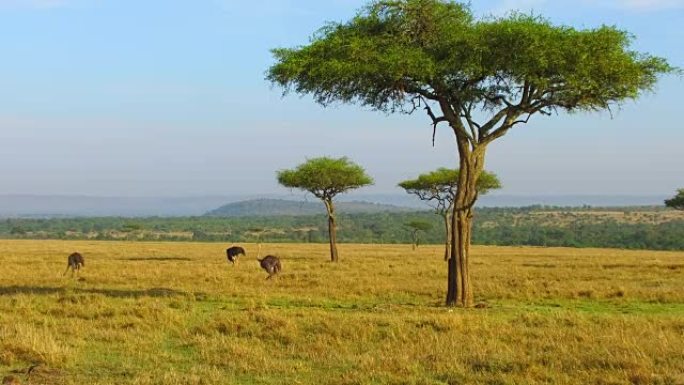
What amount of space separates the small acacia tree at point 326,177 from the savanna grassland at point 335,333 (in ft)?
74.0

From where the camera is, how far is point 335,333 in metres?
14.6

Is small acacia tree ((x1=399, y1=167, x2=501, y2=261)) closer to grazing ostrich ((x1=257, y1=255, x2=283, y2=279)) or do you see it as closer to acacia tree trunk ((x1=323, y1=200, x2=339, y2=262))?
acacia tree trunk ((x1=323, y1=200, x2=339, y2=262))

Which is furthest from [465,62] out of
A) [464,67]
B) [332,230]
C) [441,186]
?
[441,186]

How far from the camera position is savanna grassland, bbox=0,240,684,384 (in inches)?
428

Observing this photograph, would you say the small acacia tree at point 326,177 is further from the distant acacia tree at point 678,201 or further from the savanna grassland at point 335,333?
the distant acacia tree at point 678,201

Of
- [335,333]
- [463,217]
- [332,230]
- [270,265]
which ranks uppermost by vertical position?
[463,217]

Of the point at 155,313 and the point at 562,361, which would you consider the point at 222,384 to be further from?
the point at 155,313

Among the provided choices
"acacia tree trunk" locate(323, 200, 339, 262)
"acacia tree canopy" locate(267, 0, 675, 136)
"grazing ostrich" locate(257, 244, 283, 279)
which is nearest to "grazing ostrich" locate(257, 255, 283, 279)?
"grazing ostrich" locate(257, 244, 283, 279)

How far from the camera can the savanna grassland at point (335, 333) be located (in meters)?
10.9

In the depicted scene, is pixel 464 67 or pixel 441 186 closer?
pixel 464 67

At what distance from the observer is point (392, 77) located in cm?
2016

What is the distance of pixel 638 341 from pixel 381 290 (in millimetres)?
11767

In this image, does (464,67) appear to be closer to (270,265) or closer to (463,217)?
(463,217)

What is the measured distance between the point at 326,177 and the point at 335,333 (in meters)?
Answer: 34.5
